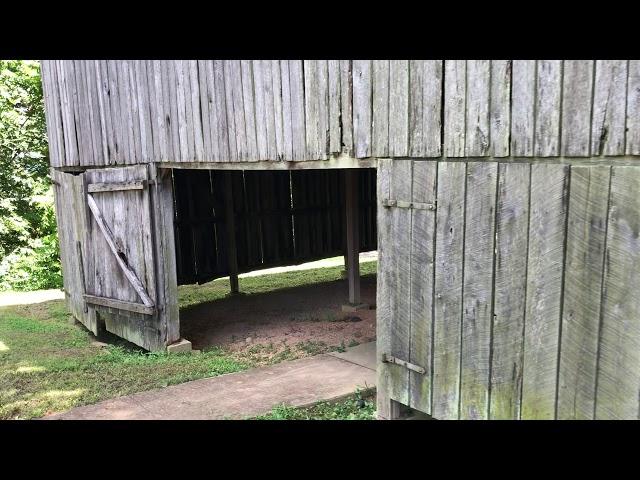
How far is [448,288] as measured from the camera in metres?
4.08

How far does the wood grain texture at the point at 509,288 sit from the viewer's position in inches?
140

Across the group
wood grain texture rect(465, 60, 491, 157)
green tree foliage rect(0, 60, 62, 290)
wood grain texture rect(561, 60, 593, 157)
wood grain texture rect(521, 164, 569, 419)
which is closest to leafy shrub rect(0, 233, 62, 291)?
green tree foliage rect(0, 60, 62, 290)

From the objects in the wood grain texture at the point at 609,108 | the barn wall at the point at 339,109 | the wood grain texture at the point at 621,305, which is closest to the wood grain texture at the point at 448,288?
the barn wall at the point at 339,109

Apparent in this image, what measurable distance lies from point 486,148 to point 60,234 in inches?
344

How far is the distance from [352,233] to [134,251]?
132 inches

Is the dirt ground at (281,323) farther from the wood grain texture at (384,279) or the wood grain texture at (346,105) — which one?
the wood grain texture at (346,105)

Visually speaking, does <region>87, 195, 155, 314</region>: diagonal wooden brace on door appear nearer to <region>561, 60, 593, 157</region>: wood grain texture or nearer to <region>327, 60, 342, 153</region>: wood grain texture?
<region>327, 60, 342, 153</region>: wood grain texture

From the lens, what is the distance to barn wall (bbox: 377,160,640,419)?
3.12 meters

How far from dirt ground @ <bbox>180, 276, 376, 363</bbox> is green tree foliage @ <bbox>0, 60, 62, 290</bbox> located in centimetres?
767

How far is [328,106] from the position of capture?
512cm

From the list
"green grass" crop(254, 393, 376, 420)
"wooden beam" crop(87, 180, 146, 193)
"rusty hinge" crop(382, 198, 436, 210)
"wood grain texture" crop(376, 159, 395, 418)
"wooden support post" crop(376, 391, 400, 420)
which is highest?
"wooden beam" crop(87, 180, 146, 193)

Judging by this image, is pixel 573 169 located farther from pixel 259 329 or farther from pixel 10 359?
pixel 10 359

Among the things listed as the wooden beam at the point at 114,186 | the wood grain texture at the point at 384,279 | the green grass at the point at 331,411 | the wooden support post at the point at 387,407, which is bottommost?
the green grass at the point at 331,411

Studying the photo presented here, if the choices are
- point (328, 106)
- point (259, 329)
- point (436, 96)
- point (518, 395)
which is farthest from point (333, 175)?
point (518, 395)
